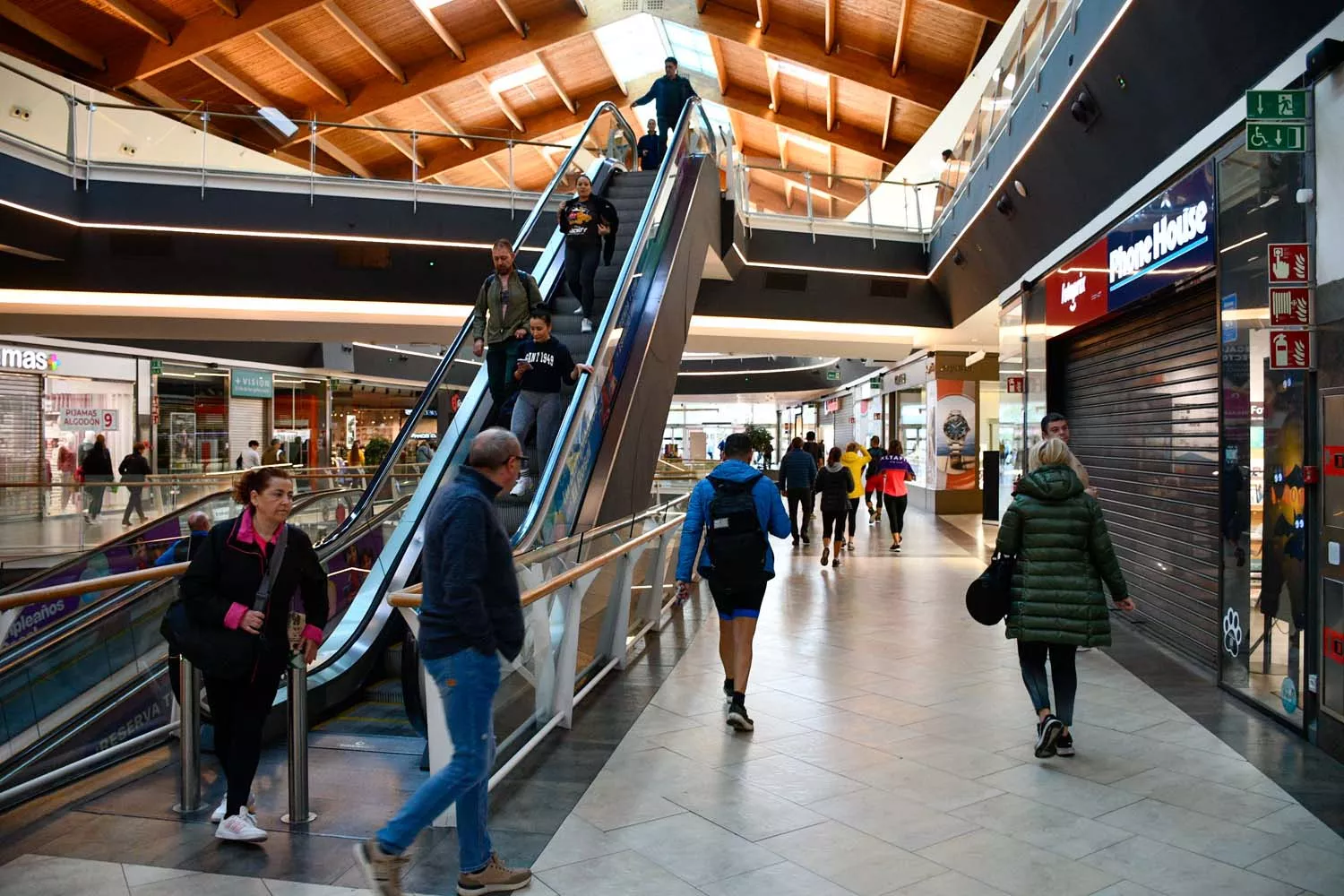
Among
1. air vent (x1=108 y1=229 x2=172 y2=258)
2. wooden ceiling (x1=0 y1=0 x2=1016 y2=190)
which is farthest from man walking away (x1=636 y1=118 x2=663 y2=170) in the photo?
air vent (x1=108 y1=229 x2=172 y2=258)

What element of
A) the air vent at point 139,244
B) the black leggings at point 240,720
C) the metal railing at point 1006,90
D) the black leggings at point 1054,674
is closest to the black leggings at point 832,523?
the metal railing at point 1006,90

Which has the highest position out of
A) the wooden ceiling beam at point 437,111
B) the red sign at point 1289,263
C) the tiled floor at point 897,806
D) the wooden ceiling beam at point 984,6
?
the wooden ceiling beam at point 437,111

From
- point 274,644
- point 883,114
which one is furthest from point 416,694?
point 883,114

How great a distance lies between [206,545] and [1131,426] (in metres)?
7.06

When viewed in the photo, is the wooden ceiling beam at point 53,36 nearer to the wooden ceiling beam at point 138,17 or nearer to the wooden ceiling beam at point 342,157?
the wooden ceiling beam at point 138,17

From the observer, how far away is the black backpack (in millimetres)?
5223

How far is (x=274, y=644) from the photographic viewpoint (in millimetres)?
3789

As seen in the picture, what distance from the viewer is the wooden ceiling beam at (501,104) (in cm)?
2639

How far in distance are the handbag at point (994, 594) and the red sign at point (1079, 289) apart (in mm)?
4451

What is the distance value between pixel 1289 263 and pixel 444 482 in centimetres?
535

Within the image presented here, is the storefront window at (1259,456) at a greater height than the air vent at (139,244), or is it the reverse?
the air vent at (139,244)

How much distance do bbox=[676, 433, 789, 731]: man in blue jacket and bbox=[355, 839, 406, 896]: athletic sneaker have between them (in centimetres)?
237

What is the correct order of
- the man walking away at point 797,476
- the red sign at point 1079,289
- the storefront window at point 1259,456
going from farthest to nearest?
the man walking away at point 797,476 < the red sign at point 1079,289 < the storefront window at point 1259,456

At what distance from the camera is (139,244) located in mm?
13734
